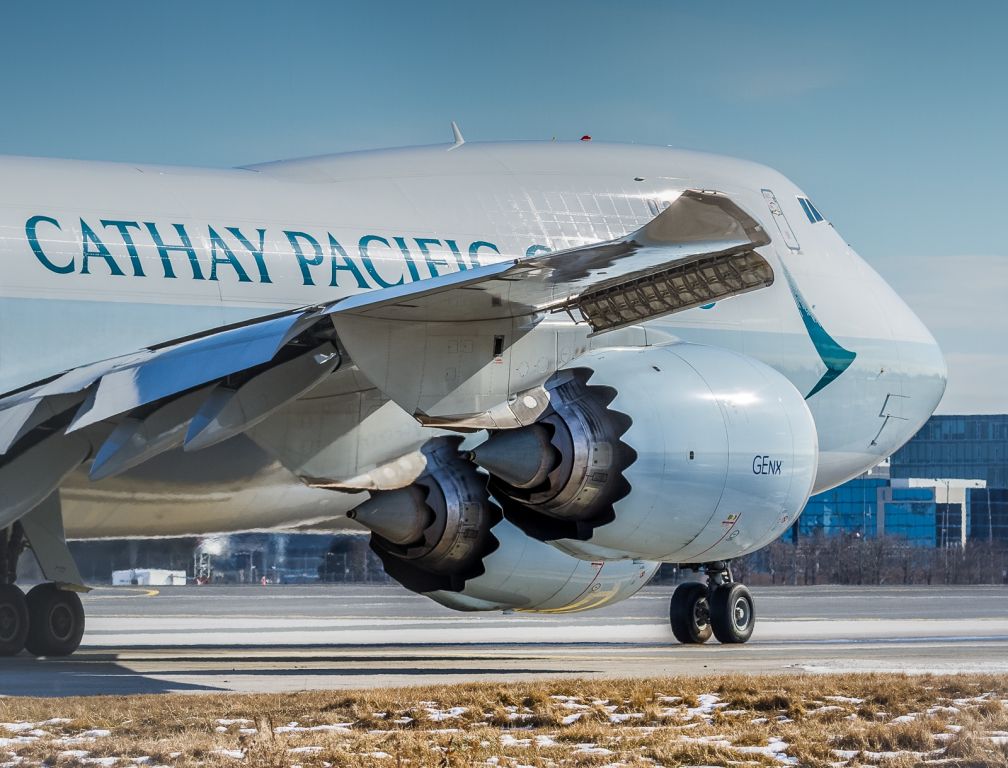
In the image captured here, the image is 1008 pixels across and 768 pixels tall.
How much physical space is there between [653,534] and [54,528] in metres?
6.11

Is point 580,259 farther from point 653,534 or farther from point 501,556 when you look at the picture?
point 501,556

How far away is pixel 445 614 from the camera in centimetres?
2900

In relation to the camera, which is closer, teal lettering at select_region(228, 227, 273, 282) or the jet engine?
the jet engine

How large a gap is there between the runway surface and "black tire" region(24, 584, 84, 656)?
30 centimetres

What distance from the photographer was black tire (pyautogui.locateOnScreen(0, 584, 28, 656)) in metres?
16.9

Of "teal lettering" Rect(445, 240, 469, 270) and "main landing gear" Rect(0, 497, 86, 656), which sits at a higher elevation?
"teal lettering" Rect(445, 240, 469, 270)

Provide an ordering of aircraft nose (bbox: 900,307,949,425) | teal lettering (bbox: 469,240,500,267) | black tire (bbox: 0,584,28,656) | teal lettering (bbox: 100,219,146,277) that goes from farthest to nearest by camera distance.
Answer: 1. aircraft nose (bbox: 900,307,949,425)
2. black tire (bbox: 0,584,28,656)
3. teal lettering (bbox: 469,240,500,267)
4. teal lettering (bbox: 100,219,146,277)

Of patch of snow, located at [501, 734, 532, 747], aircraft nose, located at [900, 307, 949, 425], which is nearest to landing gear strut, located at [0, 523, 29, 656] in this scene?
patch of snow, located at [501, 734, 532, 747]

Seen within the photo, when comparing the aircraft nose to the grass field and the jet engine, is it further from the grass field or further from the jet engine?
the grass field

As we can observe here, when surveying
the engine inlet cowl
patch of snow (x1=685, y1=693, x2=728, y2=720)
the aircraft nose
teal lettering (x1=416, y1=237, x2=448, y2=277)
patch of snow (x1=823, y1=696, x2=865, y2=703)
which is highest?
teal lettering (x1=416, y1=237, x2=448, y2=277)

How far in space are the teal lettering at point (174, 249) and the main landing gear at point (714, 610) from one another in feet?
21.5

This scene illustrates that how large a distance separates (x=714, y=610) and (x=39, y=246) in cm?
832

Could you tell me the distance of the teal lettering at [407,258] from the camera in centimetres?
1517

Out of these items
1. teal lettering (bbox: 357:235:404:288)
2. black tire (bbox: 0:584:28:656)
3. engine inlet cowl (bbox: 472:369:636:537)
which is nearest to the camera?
engine inlet cowl (bbox: 472:369:636:537)
